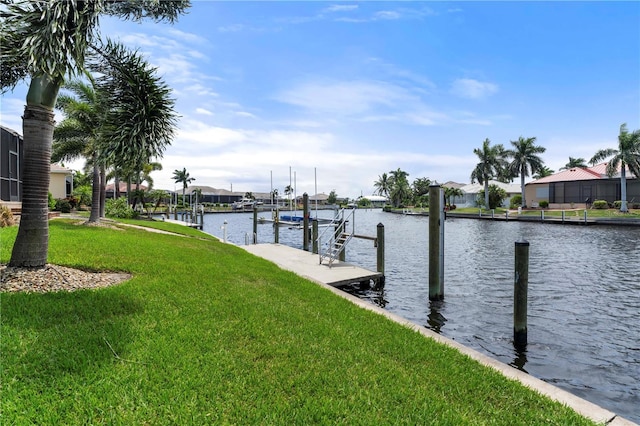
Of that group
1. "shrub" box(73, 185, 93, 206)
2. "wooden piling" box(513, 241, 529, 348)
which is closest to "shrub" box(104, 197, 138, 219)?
"shrub" box(73, 185, 93, 206)

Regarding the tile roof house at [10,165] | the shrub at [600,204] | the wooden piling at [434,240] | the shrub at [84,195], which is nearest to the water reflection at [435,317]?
the wooden piling at [434,240]

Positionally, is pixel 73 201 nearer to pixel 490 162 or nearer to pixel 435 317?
pixel 435 317

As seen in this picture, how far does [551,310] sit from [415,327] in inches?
212

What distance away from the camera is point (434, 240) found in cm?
957

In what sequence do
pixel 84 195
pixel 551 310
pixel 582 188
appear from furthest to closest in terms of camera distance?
pixel 582 188, pixel 84 195, pixel 551 310

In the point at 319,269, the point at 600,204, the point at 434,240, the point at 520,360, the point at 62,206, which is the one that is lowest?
the point at 520,360

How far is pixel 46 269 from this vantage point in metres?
6.14

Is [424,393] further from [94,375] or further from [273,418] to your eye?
[94,375]

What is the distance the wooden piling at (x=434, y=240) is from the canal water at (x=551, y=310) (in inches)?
17.0

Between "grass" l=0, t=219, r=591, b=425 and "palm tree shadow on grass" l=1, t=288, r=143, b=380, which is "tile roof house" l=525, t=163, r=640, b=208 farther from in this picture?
"palm tree shadow on grass" l=1, t=288, r=143, b=380

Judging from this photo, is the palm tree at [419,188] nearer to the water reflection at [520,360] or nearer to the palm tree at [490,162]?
the palm tree at [490,162]

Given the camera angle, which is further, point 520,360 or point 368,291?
point 368,291

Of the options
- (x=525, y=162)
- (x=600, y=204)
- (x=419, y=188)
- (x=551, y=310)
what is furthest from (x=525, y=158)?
(x=551, y=310)

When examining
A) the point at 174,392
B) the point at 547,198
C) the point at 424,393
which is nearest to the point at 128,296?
the point at 174,392
